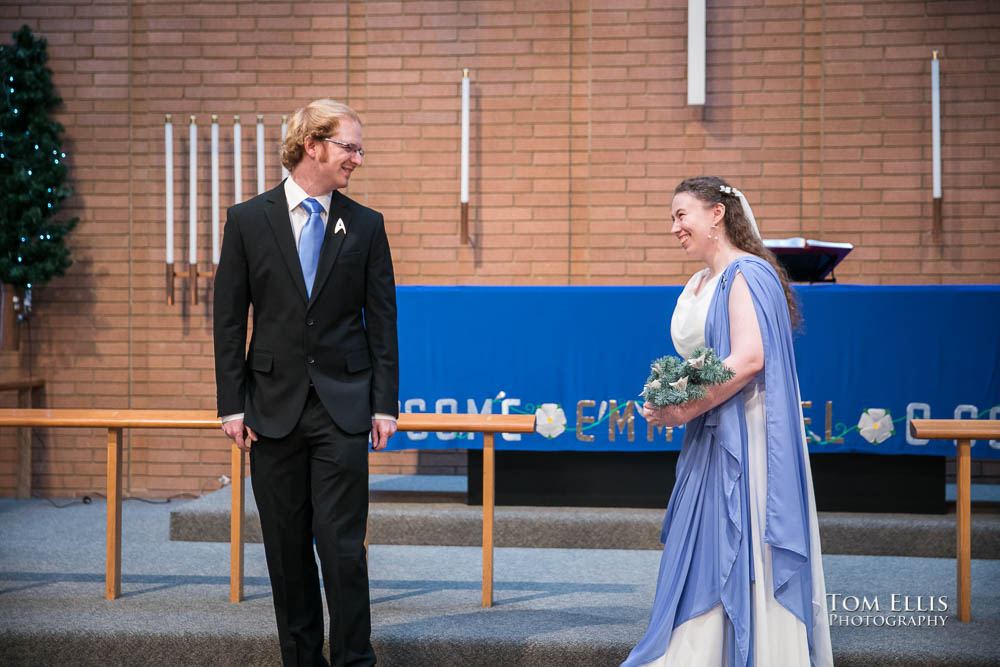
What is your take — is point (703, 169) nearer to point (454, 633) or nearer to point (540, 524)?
point (540, 524)

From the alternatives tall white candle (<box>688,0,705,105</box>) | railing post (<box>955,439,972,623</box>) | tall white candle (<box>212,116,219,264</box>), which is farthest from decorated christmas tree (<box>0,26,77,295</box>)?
railing post (<box>955,439,972,623</box>)

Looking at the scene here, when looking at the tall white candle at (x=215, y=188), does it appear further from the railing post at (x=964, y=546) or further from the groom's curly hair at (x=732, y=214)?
the railing post at (x=964, y=546)

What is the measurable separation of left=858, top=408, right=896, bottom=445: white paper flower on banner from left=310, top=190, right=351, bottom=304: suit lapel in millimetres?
2580

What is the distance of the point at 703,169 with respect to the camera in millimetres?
5383

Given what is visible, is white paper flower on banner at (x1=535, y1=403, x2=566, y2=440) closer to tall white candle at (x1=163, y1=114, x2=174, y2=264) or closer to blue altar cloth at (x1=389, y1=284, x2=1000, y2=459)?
blue altar cloth at (x1=389, y1=284, x2=1000, y2=459)

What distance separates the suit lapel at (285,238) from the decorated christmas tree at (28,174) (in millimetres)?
3395

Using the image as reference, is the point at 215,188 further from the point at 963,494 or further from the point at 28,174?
the point at 963,494

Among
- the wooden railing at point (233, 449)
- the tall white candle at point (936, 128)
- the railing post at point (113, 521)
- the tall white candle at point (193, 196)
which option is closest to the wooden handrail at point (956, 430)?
the wooden railing at point (233, 449)

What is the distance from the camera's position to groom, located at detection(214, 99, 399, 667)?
235 centimetres

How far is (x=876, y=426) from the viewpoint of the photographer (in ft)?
13.1

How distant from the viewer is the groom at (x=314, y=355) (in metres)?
2.35

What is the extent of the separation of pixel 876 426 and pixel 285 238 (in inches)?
108

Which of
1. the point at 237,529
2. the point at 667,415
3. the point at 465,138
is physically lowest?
the point at 237,529

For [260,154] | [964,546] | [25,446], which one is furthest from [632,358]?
[25,446]
